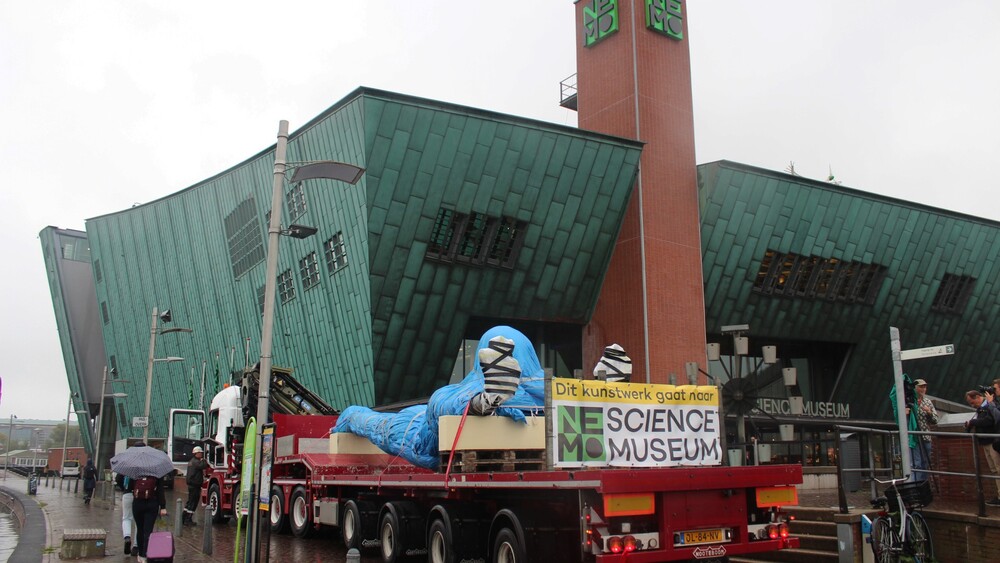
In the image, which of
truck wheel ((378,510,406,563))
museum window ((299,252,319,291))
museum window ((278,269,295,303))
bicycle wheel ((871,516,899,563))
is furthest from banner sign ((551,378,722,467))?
museum window ((278,269,295,303))

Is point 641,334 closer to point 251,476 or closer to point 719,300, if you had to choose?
point 719,300

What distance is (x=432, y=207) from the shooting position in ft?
95.7

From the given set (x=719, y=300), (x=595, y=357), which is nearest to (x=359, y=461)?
(x=595, y=357)

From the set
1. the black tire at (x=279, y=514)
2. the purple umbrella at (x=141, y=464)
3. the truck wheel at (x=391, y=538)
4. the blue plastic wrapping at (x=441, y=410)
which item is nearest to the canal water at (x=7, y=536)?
the purple umbrella at (x=141, y=464)

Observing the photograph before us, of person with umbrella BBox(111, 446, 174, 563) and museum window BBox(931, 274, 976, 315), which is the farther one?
museum window BBox(931, 274, 976, 315)

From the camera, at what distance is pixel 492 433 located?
11992mm

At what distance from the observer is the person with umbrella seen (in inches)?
542

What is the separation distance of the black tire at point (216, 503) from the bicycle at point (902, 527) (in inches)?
620

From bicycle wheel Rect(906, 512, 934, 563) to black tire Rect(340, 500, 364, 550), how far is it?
8307mm

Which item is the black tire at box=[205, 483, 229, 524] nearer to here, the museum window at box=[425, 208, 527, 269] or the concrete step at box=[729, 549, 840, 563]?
the museum window at box=[425, 208, 527, 269]

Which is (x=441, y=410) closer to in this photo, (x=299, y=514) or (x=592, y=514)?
(x=592, y=514)

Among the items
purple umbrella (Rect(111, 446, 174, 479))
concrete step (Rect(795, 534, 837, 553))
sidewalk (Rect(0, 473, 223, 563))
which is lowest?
sidewalk (Rect(0, 473, 223, 563))

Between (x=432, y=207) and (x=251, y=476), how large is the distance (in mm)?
17396

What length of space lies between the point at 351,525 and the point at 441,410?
335 cm
